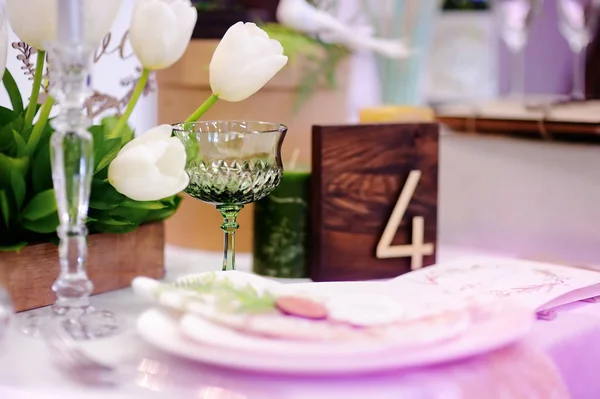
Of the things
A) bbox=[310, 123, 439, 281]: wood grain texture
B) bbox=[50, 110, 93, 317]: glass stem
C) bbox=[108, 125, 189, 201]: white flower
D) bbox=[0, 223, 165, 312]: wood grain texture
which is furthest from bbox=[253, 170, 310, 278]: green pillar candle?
bbox=[50, 110, 93, 317]: glass stem

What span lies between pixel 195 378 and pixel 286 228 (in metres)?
0.39

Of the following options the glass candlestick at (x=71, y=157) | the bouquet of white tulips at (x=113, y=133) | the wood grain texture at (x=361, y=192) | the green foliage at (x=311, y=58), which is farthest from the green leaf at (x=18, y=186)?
the green foliage at (x=311, y=58)

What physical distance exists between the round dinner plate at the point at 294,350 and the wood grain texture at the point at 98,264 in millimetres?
184

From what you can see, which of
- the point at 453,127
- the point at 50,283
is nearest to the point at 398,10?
the point at 453,127

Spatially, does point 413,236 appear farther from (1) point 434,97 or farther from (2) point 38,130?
(1) point 434,97


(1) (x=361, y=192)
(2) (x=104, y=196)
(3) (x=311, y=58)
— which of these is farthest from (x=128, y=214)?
(3) (x=311, y=58)

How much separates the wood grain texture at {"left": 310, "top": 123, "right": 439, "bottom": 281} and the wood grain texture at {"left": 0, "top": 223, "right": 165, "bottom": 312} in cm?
18

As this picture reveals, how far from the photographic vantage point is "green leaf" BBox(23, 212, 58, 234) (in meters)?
0.70

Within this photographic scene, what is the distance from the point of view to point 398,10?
1.66 metres

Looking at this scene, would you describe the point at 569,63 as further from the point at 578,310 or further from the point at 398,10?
the point at 578,310

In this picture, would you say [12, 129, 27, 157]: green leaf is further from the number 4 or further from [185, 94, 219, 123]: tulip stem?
the number 4

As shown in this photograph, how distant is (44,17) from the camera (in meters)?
0.70

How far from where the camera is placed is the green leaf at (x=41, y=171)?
27.8 inches

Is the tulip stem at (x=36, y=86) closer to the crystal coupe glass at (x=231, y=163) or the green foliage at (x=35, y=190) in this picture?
the green foliage at (x=35, y=190)
